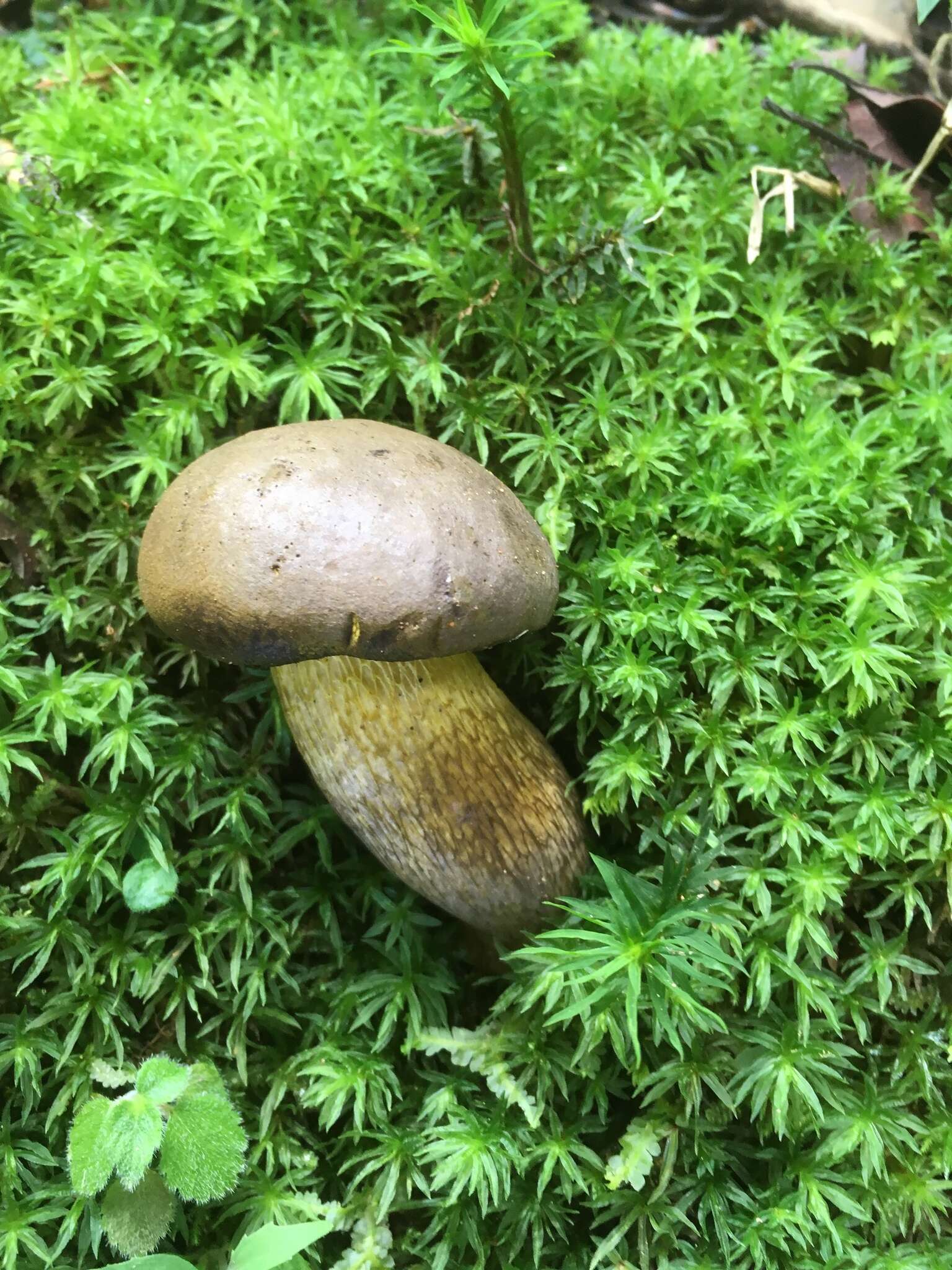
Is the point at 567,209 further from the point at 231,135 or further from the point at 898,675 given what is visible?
the point at 898,675

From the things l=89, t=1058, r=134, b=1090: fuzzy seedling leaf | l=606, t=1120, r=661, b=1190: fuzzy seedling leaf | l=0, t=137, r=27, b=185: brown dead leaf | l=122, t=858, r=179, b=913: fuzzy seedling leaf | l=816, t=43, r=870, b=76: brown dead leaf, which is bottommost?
l=89, t=1058, r=134, b=1090: fuzzy seedling leaf

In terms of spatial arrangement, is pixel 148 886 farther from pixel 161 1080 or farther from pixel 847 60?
pixel 847 60

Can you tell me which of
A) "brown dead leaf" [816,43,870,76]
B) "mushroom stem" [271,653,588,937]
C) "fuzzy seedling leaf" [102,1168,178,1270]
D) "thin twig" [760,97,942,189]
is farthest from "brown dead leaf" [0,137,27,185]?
"fuzzy seedling leaf" [102,1168,178,1270]

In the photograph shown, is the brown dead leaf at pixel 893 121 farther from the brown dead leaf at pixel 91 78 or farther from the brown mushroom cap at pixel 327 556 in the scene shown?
the brown dead leaf at pixel 91 78

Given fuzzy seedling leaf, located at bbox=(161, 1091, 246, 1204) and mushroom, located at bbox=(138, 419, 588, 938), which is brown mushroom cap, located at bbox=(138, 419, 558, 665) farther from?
fuzzy seedling leaf, located at bbox=(161, 1091, 246, 1204)

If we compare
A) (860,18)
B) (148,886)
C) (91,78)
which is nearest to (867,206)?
(860,18)
